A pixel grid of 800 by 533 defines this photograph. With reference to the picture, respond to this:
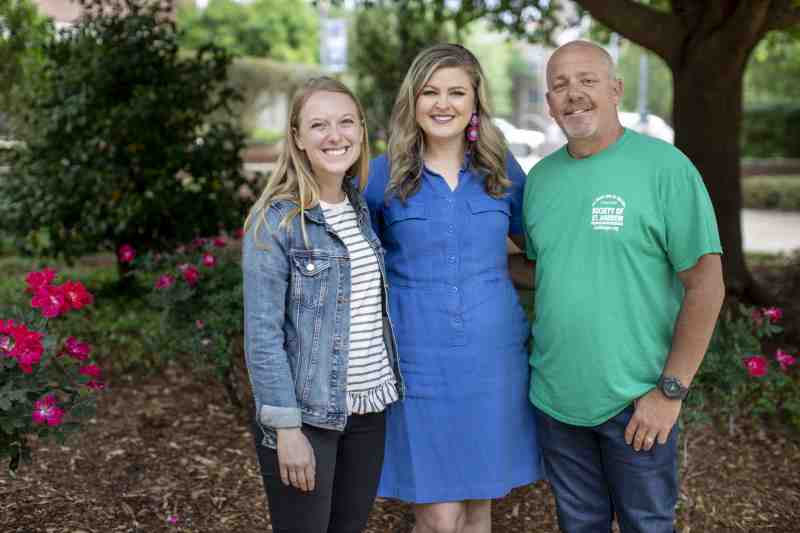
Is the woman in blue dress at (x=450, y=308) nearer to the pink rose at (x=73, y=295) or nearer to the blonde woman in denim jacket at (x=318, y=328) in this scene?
the blonde woman in denim jacket at (x=318, y=328)

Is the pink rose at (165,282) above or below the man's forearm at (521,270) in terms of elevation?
below

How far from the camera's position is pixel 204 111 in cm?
670

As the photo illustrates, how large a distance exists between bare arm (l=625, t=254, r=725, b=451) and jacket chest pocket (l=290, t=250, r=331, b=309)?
3.06ft

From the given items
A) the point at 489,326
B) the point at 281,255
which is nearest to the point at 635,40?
the point at 489,326

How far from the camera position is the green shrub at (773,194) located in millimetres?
16516

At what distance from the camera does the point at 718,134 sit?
6.20 m

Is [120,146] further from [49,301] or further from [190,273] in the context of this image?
[49,301]

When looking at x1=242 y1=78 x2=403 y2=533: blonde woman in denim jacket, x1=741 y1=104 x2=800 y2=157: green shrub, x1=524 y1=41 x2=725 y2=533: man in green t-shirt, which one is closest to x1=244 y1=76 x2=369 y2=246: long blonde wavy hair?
x1=242 y1=78 x2=403 y2=533: blonde woman in denim jacket

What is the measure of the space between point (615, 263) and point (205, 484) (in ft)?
8.29

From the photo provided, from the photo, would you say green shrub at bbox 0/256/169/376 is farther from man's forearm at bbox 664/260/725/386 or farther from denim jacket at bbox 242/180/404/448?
man's forearm at bbox 664/260/725/386

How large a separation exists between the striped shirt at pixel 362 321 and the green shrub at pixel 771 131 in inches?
869

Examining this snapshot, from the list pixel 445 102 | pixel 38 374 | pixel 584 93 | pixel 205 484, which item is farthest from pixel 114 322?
pixel 584 93

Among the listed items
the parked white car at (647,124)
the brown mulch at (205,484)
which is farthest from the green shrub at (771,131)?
the brown mulch at (205,484)

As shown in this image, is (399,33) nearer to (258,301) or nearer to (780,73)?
(258,301)
